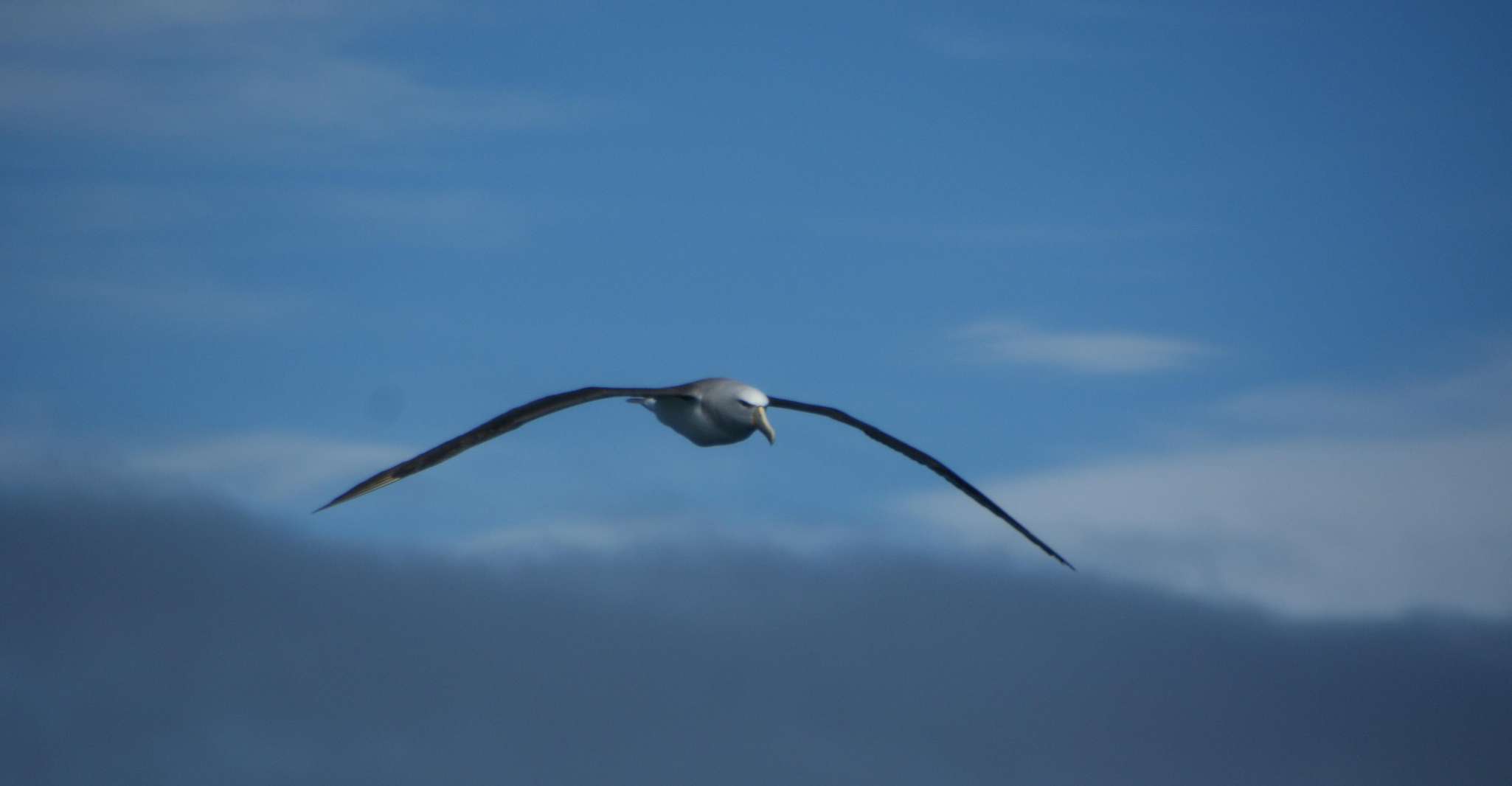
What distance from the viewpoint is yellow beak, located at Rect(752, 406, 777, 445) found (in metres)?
22.6

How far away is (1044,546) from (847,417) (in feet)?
11.8

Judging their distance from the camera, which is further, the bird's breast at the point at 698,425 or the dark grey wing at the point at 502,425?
the bird's breast at the point at 698,425

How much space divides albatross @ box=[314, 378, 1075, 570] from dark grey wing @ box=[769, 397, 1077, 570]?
0.04 ft

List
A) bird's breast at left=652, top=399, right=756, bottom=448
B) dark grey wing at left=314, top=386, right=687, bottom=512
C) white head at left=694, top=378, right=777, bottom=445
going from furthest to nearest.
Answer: bird's breast at left=652, top=399, right=756, bottom=448 → white head at left=694, top=378, right=777, bottom=445 → dark grey wing at left=314, top=386, right=687, bottom=512

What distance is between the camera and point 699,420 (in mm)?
23578

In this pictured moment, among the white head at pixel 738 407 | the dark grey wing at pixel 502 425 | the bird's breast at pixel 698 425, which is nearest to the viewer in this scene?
the dark grey wing at pixel 502 425

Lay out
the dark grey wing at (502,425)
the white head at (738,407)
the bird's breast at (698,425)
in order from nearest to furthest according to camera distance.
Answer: the dark grey wing at (502,425), the white head at (738,407), the bird's breast at (698,425)

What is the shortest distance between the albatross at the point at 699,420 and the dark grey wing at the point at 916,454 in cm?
1

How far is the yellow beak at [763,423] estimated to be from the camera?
22.6 meters

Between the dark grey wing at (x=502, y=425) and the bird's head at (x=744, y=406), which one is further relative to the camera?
the bird's head at (x=744, y=406)

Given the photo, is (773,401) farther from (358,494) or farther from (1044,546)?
(358,494)

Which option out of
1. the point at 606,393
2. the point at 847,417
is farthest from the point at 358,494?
the point at 847,417

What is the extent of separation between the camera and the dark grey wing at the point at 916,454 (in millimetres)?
25312

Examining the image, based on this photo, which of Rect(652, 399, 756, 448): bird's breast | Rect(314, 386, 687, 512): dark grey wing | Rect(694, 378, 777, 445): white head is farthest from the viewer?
Rect(652, 399, 756, 448): bird's breast
